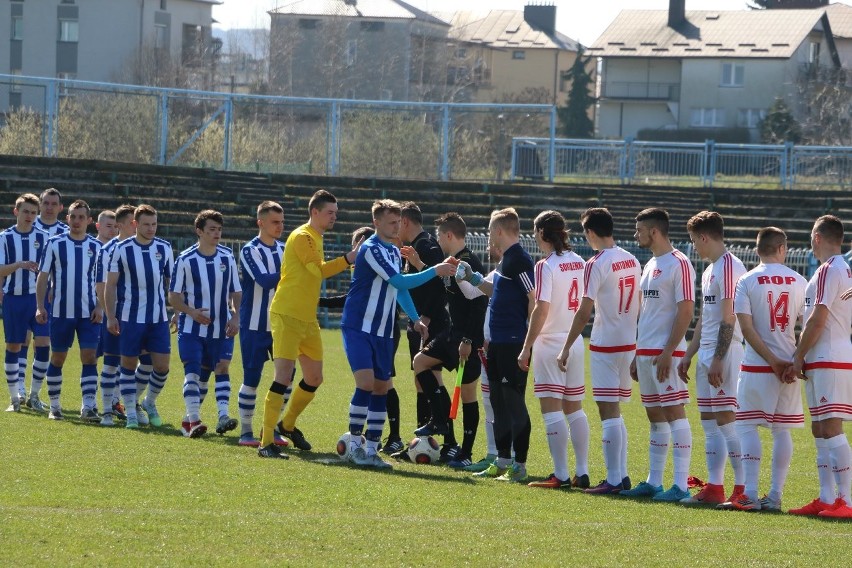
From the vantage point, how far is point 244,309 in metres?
10.9

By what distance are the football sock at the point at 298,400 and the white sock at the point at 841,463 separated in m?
4.00

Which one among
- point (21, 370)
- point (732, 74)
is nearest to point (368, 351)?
point (21, 370)

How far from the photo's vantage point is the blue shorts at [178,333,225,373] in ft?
36.2

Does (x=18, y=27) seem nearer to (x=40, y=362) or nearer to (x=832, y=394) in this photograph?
(x=40, y=362)

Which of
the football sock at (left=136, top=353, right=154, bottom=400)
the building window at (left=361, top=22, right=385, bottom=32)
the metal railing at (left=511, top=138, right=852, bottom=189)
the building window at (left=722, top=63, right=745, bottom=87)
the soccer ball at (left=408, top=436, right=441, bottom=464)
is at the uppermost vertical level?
the building window at (left=361, top=22, right=385, bottom=32)

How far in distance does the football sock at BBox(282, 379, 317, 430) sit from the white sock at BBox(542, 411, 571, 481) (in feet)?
6.58

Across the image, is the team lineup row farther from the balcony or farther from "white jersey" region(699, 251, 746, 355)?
the balcony

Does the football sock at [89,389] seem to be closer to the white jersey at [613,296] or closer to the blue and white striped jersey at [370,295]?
the blue and white striped jersey at [370,295]

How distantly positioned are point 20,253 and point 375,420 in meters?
5.00

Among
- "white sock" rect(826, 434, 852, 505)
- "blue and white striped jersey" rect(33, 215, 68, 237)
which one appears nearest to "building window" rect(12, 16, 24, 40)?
"blue and white striped jersey" rect(33, 215, 68, 237)

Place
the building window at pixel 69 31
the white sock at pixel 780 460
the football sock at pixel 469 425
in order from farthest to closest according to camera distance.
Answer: the building window at pixel 69 31 < the football sock at pixel 469 425 < the white sock at pixel 780 460

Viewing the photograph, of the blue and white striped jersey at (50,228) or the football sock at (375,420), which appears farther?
the blue and white striped jersey at (50,228)

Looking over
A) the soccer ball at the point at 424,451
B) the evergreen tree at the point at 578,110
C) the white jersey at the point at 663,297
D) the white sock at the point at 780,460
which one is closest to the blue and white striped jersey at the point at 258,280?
the soccer ball at the point at 424,451

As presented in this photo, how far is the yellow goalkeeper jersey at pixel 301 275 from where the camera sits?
9648 mm
